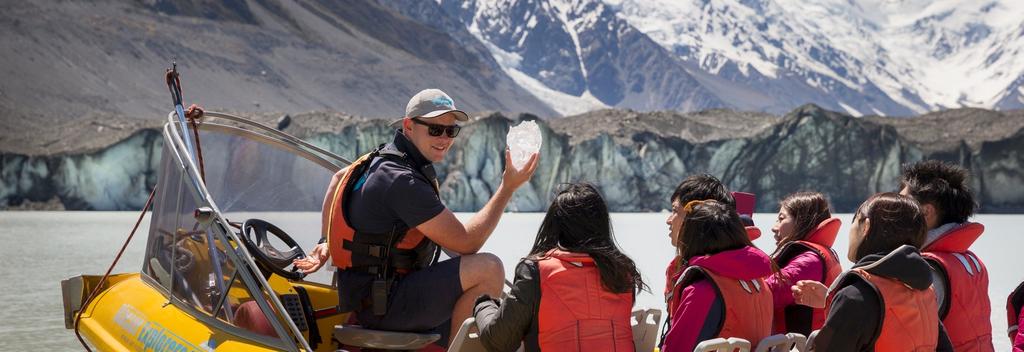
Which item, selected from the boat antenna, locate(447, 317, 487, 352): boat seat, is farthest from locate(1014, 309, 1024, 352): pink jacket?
the boat antenna

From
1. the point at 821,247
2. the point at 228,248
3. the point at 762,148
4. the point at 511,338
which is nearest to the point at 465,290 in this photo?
the point at 511,338

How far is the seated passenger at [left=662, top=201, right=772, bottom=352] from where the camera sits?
10.1ft

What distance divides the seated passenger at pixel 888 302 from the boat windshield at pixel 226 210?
2079mm

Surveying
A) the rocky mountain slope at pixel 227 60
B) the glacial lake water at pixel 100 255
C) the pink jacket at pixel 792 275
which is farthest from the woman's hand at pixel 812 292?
the rocky mountain slope at pixel 227 60

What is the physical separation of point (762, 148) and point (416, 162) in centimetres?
4010

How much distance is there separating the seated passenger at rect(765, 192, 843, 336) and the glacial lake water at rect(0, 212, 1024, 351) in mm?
2502

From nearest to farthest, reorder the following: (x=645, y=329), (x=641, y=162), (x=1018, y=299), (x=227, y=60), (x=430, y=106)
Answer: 1. (x=645, y=329)
2. (x=1018, y=299)
3. (x=430, y=106)
4. (x=641, y=162)
5. (x=227, y=60)

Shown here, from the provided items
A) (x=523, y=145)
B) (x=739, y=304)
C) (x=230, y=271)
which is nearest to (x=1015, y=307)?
(x=739, y=304)

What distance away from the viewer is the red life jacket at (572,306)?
3.12 m

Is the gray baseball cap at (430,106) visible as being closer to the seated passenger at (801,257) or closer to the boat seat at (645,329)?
the boat seat at (645,329)

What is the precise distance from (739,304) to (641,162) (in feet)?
128

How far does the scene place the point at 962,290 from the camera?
3.48m

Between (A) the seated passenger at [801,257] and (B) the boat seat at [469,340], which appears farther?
(A) the seated passenger at [801,257]

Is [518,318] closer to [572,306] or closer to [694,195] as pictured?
[572,306]
